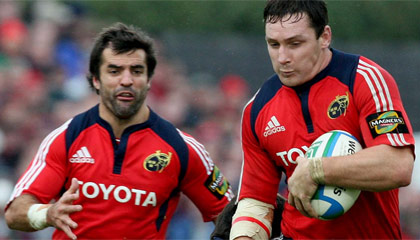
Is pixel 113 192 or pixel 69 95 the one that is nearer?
pixel 113 192

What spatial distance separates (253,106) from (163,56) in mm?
6134

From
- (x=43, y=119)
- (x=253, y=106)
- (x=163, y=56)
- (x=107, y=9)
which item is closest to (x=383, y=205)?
(x=253, y=106)

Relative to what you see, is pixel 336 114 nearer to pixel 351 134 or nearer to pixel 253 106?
pixel 351 134

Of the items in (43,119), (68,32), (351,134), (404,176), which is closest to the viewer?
(404,176)

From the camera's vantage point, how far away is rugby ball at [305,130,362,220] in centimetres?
400

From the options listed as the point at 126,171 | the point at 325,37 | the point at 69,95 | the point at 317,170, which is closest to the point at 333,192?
the point at 317,170

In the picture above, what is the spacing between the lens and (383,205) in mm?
4316

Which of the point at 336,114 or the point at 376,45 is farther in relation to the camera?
the point at 376,45

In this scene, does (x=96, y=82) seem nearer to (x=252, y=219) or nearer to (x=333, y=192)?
(x=252, y=219)

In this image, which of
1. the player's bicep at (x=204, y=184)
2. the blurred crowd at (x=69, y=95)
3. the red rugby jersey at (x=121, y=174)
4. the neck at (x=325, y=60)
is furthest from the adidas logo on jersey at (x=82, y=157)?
the blurred crowd at (x=69, y=95)

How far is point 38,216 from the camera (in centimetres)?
488

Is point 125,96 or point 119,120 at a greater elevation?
point 125,96

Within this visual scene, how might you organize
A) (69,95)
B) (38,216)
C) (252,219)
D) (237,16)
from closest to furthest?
(252,219), (38,216), (69,95), (237,16)

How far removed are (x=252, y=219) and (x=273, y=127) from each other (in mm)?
544
